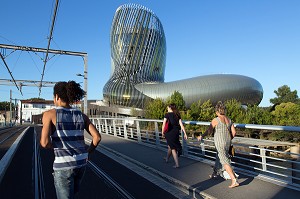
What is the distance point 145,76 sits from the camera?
4067 inches

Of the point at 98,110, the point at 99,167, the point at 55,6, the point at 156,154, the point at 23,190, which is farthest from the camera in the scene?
the point at 98,110

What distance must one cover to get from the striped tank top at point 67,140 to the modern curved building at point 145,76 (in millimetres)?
87503

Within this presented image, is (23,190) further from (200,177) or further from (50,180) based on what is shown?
(200,177)

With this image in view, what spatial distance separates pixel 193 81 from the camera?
92.2m

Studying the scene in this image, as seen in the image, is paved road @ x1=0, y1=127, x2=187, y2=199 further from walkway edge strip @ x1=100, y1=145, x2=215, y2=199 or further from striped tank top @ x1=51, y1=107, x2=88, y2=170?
striped tank top @ x1=51, y1=107, x2=88, y2=170

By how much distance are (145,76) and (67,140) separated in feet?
330

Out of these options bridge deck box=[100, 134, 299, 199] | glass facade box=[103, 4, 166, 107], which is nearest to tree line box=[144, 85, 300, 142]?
bridge deck box=[100, 134, 299, 199]

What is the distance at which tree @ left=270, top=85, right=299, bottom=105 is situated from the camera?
100250 mm

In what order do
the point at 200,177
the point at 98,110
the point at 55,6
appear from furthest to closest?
the point at 98,110
the point at 55,6
the point at 200,177

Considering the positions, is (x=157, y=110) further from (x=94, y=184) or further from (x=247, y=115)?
(x=94, y=184)

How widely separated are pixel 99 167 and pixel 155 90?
8554 cm

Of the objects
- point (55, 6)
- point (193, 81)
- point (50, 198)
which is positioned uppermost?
point (193, 81)

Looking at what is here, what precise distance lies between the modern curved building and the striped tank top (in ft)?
287

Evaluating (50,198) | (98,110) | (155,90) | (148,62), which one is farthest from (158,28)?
(50,198)
